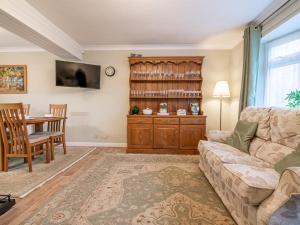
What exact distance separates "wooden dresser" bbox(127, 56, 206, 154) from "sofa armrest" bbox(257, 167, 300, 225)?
268 centimetres

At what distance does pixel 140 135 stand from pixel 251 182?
9.01ft

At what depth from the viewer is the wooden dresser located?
12.8 feet

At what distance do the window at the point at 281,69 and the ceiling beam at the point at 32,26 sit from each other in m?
3.63

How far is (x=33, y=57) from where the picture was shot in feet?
15.2

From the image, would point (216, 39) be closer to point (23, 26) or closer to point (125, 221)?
point (23, 26)

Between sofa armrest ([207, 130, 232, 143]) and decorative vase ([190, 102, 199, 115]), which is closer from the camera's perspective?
sofa armrest ([207, 130, 232, 143])

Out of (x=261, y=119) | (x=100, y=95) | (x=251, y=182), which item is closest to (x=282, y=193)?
(x=251, y=182)

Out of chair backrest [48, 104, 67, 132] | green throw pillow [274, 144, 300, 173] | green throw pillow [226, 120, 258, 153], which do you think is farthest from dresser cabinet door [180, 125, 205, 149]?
chair backrest [48, 104, 67, 132]

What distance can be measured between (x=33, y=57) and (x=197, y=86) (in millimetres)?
4054

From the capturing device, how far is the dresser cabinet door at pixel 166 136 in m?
3.92

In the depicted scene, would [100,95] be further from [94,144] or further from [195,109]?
[195,109]

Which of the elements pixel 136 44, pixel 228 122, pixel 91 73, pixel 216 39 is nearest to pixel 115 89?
pixel 91 73

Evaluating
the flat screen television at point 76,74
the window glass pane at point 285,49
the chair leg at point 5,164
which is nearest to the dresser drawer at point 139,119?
the flat screen television at point 76,74

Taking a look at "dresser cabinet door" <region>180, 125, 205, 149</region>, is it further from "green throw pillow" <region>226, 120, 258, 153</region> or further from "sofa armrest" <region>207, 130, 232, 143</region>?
"green throw pillow" <region>226, 120, 258, 153</region>
